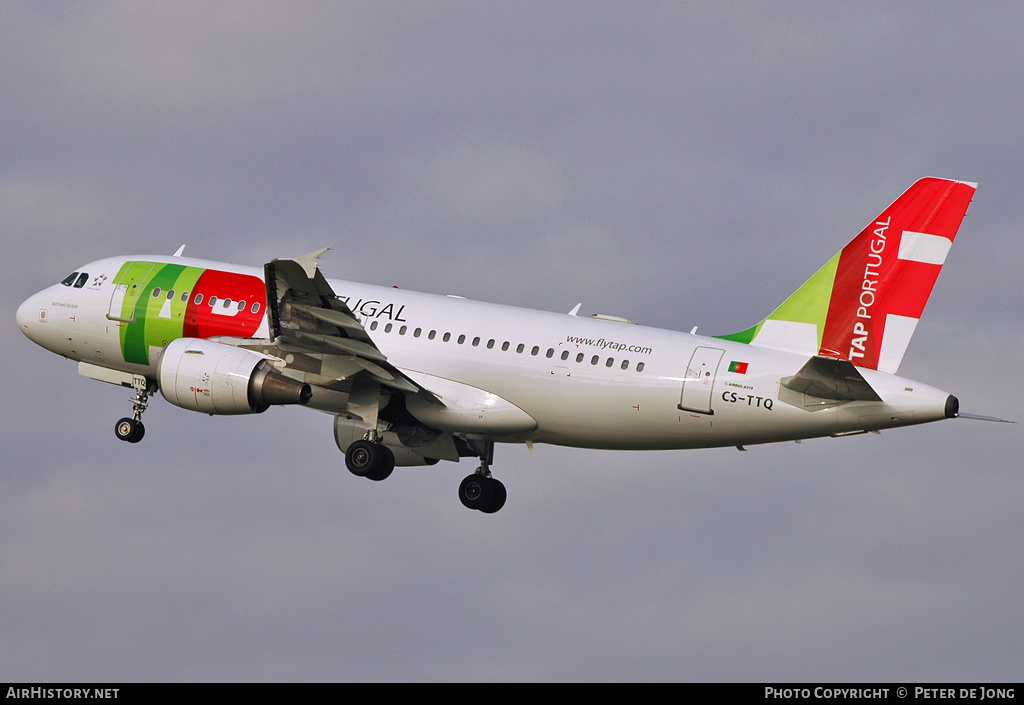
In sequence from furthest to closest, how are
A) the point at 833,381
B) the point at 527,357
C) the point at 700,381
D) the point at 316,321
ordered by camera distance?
the point at 527,357 → the point at 316,321 → the point at 700,381 → the point at 833,381

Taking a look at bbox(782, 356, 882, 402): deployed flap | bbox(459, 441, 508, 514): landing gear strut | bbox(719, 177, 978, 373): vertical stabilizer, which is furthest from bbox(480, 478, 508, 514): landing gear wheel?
bbox(782, 356, 882, 402): deployed flap

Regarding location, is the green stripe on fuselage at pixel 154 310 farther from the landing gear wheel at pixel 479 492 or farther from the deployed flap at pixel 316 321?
the landing gear wheel at pixel 479 492

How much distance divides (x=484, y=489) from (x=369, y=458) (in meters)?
4.72

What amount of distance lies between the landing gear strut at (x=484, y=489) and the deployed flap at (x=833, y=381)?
11.6 meters

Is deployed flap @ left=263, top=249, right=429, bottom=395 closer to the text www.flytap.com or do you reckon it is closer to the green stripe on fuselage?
the text www.flytap.com

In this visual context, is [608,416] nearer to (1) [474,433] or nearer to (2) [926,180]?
(1) [474,433]

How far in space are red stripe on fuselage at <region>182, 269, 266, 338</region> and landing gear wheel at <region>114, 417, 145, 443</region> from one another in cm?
400

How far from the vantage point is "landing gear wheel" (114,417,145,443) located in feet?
158

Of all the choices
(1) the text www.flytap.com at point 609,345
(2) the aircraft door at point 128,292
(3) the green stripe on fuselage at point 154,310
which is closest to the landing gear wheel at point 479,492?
(1) the text www.flytap.com at point 609,345

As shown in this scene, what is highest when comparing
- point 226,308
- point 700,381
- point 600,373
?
point 226,308

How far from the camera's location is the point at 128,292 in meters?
47.2

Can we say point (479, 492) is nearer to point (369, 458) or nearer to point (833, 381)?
point (369, 458)

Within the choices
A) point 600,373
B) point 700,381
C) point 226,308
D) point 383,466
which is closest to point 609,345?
point 600,373

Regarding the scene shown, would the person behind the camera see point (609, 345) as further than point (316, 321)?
Yes
